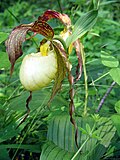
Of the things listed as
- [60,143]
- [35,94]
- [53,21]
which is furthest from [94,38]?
[60,143]

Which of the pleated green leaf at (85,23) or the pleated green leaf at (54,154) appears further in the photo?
the pleated green leaf at (54,154)

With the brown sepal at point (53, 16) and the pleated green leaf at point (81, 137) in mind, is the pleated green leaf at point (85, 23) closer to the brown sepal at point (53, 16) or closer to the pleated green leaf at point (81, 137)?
the brown sepal at point (53, 16)

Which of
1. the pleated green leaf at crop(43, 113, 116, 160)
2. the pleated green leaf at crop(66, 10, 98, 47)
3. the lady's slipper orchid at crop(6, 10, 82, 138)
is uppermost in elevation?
the pleated green leaf at crop(66, 10, 98, 47)

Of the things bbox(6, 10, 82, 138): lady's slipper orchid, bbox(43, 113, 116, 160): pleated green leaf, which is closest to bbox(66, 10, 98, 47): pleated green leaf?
bbox(6, 10, 82, 138): lady's slipper orchid

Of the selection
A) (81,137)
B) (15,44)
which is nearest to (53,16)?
(15,44)

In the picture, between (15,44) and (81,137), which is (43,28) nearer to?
(15,44)

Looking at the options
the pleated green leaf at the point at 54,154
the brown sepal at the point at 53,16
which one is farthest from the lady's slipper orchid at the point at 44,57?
the pleated green leaf at the point at 54,154

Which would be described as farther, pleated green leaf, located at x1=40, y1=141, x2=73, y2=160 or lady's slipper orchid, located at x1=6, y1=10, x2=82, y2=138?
pleated green leaf, located at x1=40, y1=141, x2=73, y2=160

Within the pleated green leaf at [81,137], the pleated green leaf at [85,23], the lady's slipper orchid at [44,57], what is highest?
the pleated green leaf at [85,23]

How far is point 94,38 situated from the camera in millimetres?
2352

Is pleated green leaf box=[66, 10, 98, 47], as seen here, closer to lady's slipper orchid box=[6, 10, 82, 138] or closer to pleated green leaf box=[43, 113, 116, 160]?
lady's slipper orchid box=[6, 10, 82, 138]

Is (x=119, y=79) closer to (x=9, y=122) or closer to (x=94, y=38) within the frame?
(x=9, y=122)

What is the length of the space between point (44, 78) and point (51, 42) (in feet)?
0.36

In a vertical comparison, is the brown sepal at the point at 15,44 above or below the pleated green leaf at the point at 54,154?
above
